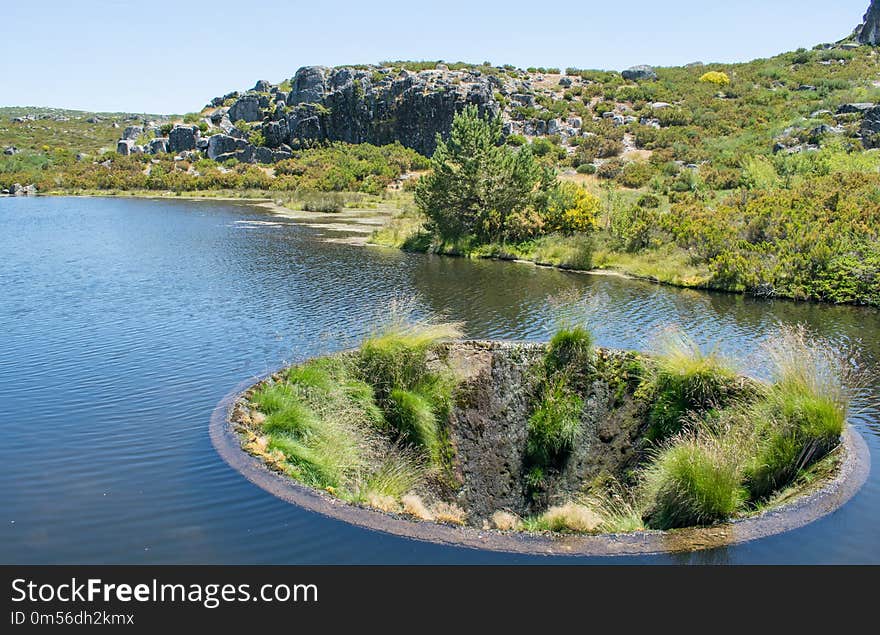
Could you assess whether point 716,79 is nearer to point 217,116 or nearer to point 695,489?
point 217,116

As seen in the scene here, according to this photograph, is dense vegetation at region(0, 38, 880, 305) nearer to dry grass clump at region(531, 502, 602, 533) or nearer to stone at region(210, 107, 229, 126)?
stone at region(210, 107, 229, 126)

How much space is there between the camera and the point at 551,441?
13.6 m

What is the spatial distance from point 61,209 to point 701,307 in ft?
197

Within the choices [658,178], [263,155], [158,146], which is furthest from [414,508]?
[158,146]

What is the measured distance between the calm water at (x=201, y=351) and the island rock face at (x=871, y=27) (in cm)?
8107

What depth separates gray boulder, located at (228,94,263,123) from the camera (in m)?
109

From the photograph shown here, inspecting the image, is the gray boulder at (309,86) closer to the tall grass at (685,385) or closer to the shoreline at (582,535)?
the tall grass at (685,385)

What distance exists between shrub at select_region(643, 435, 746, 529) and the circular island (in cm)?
2

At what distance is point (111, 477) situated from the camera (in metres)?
9.95

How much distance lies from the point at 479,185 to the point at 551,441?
26.3m

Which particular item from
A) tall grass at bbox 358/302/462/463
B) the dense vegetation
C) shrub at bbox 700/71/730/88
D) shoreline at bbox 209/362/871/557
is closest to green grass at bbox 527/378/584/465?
tall grass at bbox 358/302/462/463
